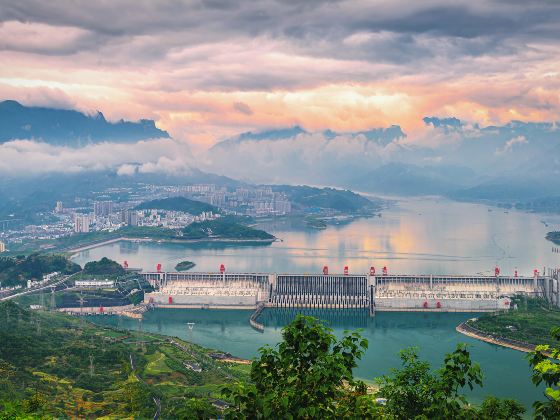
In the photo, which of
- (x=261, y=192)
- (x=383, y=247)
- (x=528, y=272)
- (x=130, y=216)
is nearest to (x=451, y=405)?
(x=528, y=272)

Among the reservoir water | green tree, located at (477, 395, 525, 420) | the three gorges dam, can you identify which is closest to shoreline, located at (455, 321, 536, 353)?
the reservoir water

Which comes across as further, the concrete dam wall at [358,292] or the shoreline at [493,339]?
the concrete dam wall at [358,292]

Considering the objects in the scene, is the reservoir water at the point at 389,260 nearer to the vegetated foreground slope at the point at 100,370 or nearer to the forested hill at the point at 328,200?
the vegetated foreground slope at the point at 100,370

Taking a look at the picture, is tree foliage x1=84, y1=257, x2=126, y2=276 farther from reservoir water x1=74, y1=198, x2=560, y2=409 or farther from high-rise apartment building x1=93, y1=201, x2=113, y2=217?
high-rise apartment building x1=93, y1=201, x2=113, y2=217

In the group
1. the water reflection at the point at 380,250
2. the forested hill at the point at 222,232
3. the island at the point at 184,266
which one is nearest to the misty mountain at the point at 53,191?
the forested hill at the point at 222,232

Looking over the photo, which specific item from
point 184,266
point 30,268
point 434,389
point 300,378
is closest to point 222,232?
point 184,266

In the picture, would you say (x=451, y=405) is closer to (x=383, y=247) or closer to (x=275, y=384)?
(x=275, y=384)

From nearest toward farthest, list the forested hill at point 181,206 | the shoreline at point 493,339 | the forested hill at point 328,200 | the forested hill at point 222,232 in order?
the shoreline at point 493,339
the forested hill at point 222,232
the forested hill at point 181,206
the forested hill at point 328,200
